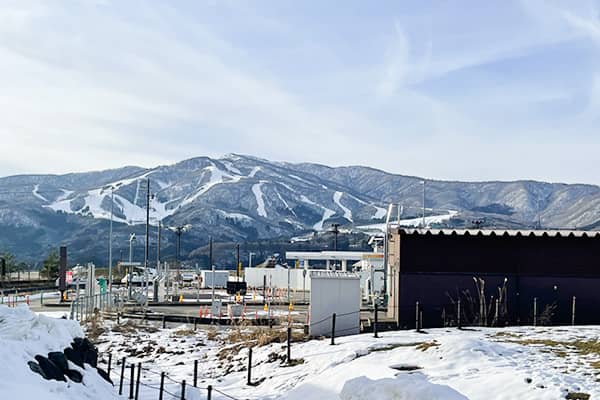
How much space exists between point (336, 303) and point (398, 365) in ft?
25.1

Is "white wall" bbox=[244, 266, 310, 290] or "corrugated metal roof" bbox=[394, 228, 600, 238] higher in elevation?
"corrugated metal roof" bbox=[394, 228, 600, 238]

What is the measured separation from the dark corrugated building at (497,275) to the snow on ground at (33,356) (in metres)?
13.8

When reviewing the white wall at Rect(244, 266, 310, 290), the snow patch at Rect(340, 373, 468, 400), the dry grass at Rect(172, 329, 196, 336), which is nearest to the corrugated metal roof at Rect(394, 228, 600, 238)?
the dry grass at Rect(172, 329, 196, 336)

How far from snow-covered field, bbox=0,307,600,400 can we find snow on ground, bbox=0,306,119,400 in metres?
0.03

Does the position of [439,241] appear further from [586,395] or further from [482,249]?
[586,395]

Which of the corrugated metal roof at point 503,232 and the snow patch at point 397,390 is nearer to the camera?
the snow patch at point 397,390

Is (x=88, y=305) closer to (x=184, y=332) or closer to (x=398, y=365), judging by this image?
(x=184, y=332)

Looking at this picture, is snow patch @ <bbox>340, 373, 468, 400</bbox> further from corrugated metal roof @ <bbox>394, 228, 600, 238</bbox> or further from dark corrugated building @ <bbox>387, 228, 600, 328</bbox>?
corrugated metal roof @ <bbox>394, 228, 600, 238</bbox>

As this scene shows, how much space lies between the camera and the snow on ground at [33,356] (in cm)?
1035

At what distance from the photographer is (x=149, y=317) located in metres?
33.3

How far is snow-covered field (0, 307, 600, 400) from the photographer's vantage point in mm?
12820

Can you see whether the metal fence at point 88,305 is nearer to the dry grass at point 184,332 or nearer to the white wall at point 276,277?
the dry grass at point 184,332

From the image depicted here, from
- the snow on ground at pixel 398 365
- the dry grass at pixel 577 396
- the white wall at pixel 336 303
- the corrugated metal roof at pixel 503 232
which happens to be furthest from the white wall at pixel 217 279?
the dry grass at pixel 577 396

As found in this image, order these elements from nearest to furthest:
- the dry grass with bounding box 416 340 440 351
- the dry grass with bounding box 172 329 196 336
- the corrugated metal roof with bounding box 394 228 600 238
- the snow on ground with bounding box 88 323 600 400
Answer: the snow on ground with bounding box 88 323 600 400 < the dry grass with bounding box 416 340 440 351 < the corrugated metal roof with bounding box 394 228 600 238 < the dry grass with bounding box 172 329 196 336
